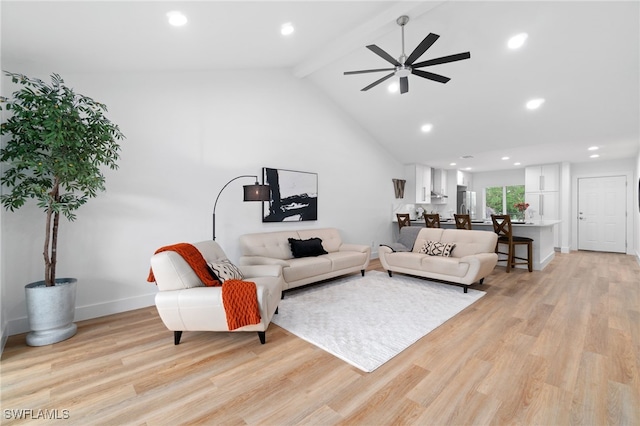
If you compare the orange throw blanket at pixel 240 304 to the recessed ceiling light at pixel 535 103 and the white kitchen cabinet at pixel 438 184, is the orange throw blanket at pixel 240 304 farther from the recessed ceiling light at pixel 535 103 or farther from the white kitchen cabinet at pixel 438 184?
the white kitchen cabinet at pixel 438 184

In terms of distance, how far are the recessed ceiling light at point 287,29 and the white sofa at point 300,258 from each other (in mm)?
2806

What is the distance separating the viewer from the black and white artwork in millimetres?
4875

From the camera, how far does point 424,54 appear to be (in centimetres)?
440

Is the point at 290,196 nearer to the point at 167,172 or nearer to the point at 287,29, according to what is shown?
the point at 167,172

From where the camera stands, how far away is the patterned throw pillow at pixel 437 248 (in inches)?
179

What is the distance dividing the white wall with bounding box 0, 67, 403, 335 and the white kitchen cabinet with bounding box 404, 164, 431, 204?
3217 mm

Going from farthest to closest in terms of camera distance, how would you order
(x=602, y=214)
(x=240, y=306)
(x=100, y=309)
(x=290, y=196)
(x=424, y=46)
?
(x=602, y=214) → (x=290, y=196) → (x=100, y=309) → (x=424, y=46) → (x=240, y=306)

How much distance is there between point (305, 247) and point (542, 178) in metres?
7.52

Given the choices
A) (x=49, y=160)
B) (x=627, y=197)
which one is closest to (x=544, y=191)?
(x=627, y=197)

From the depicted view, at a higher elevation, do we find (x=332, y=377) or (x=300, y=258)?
(x=300, y=258)

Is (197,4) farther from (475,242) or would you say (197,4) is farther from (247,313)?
(475,242)

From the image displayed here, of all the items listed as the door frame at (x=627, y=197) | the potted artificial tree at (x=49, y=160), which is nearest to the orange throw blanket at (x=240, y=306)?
the potted artificial tree at (x=49, y=160)

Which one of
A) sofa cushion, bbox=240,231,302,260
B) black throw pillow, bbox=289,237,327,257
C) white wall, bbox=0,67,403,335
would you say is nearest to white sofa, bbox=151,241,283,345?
white wall, bbox=0,67,403,335

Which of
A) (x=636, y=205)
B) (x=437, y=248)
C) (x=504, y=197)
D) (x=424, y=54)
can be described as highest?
(x=424, y=54)
